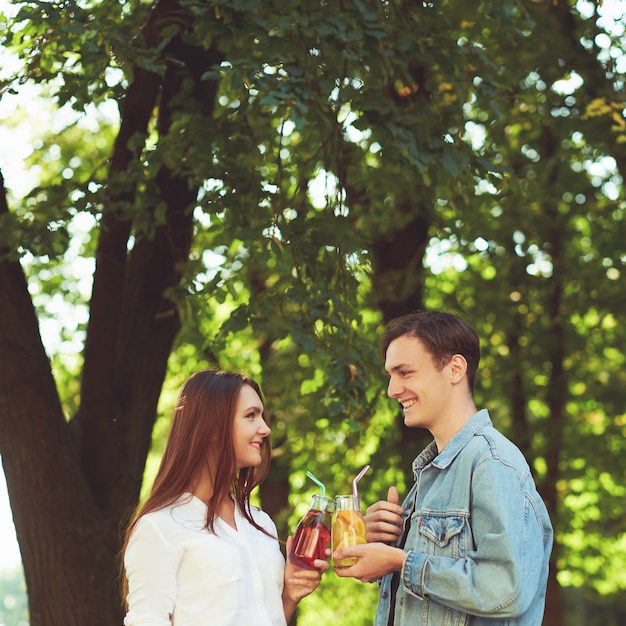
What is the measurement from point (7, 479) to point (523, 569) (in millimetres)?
3595

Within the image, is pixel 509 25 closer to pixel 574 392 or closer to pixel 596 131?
pixel 596 131

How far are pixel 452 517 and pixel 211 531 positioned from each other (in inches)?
33.8

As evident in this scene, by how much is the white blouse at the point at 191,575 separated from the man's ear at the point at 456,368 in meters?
0.96

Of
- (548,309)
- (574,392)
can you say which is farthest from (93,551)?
(574,392)

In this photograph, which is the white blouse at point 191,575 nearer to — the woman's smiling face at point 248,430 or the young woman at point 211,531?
the young woman at point 211,531

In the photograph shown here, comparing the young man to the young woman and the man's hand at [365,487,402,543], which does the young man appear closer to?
the man's hand at [365,487,402,543]

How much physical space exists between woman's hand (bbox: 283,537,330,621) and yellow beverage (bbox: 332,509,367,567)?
23 centimetres

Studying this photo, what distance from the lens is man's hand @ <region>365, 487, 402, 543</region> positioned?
3.49 meters

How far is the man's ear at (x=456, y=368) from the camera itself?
11.4ft

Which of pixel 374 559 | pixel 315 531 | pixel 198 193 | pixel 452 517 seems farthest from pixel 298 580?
pixel 198 193

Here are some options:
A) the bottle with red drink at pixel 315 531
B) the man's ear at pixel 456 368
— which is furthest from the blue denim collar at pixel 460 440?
the bottle with red drink at pixel 315 531

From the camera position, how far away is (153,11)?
615 cm

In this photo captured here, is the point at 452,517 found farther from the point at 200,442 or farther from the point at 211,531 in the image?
the point at 200,442

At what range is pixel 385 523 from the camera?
3.50 meters
